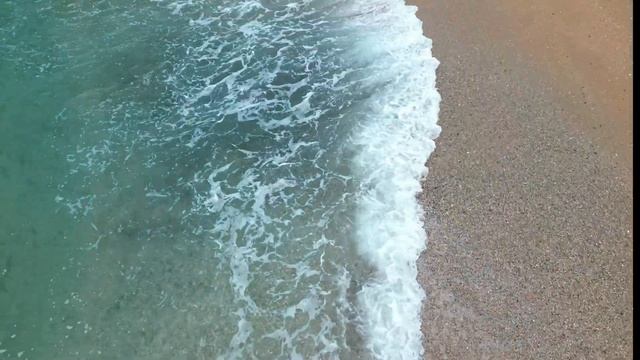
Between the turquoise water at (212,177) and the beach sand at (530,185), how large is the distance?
1.30ft

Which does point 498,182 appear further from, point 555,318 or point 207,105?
point 207,105

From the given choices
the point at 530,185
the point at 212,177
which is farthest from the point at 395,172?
the point at 212,177

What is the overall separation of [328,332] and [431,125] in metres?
3.56

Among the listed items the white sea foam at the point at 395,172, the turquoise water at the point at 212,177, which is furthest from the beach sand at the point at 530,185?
the turquoise water at the point at 212,177

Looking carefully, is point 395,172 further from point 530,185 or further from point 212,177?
point 212,177

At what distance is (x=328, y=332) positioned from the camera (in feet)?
22.1

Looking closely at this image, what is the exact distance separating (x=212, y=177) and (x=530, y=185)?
4.56m

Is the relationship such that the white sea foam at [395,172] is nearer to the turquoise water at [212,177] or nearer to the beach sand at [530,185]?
the turquoise water at [212,177]

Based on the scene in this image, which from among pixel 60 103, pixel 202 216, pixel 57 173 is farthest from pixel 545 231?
pixel 60 103

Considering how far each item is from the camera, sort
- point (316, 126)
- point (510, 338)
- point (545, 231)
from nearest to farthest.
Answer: point (510, 338)
point (545, 231)
point (316, 126)

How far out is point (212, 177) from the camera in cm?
864

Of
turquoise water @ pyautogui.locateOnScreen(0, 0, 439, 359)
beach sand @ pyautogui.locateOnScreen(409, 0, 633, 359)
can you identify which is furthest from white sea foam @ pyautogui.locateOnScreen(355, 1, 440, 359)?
beach sand @ pyautogui.locateOnScreen(409, 0, 633, 359)

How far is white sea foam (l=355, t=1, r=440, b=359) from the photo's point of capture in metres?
6.74

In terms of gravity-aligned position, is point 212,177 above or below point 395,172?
above
